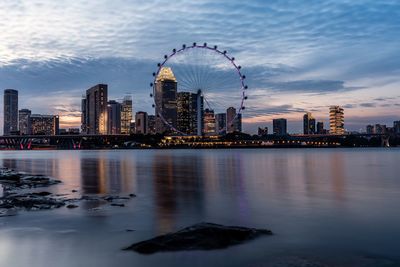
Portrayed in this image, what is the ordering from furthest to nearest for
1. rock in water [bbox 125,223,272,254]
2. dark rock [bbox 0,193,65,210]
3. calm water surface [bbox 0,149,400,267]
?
dark rock [bbox 0,193,65,210] < rock in water [bbox 125,223,272,254] < calm water surface [bbox 0,149,400,267]

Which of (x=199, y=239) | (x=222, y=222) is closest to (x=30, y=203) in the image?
(x=222, y=222)

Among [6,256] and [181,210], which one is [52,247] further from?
[181,210]

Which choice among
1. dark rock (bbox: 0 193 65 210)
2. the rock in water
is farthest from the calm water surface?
dark rock (bbox: 0 193 65 210)

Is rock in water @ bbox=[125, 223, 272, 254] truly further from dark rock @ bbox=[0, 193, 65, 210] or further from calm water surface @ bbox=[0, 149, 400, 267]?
dark rock @ bbox=[0, 193, 65, 210]

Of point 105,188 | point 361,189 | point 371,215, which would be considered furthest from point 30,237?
point 361,189

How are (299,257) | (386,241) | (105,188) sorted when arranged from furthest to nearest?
(105,188)
(386,241)
(299,257)

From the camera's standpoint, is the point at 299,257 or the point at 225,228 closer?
the point at 299,257

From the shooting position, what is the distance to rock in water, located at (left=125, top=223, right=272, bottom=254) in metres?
11.2

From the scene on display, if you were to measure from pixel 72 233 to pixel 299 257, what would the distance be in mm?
7216

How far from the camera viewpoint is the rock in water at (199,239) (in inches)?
442

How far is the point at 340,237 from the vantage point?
13133 mm

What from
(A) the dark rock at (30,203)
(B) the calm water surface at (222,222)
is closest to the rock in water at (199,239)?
(B) the calm water surface at (222,222)

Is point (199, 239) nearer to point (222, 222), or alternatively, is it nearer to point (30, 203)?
point (222, 222)

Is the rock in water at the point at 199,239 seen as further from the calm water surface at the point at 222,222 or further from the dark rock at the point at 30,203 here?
the dark rock at the point at 30,203
